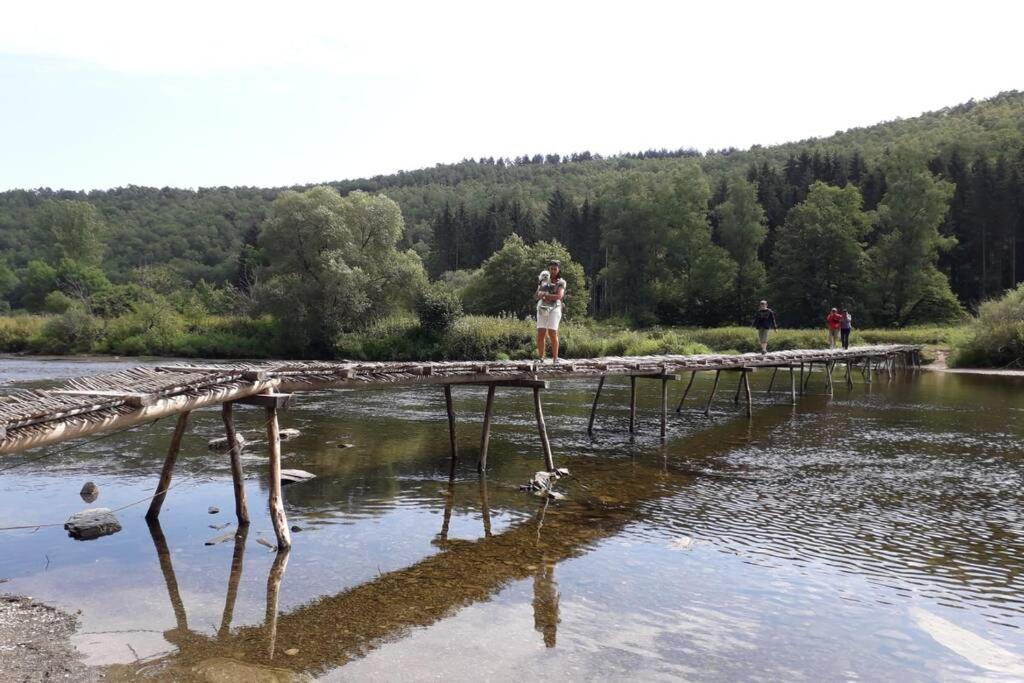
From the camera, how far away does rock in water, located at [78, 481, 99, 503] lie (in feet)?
46.0

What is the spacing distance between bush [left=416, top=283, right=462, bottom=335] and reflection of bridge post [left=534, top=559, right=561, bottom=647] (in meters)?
39.0

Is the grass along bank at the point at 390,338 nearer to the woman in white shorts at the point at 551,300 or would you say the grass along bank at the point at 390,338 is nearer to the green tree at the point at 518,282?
the green tree at the point at 518,282

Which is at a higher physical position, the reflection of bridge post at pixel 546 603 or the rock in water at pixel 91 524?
the rock in water at pixel 91 524

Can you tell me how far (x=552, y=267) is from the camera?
16188 mm

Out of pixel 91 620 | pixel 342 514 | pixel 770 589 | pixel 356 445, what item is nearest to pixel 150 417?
pixel 91 620

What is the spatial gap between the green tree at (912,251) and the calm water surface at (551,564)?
172 ft

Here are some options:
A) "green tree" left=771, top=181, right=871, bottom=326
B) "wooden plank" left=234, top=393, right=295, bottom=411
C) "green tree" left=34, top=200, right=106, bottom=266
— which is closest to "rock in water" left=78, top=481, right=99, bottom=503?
"wooden plank" left=234, top=393, right=295, bottom=411

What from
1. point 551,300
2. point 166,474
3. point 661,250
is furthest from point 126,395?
point 661,250

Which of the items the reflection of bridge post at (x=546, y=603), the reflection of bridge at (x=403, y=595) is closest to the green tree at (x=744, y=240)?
the reflection of bridge at (x=403, y=595)

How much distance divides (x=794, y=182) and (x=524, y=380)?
79884 millimetres

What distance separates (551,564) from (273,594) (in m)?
3.77

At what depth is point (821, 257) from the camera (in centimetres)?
7025

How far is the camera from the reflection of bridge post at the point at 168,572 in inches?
339

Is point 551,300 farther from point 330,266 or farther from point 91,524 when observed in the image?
point 330,266
